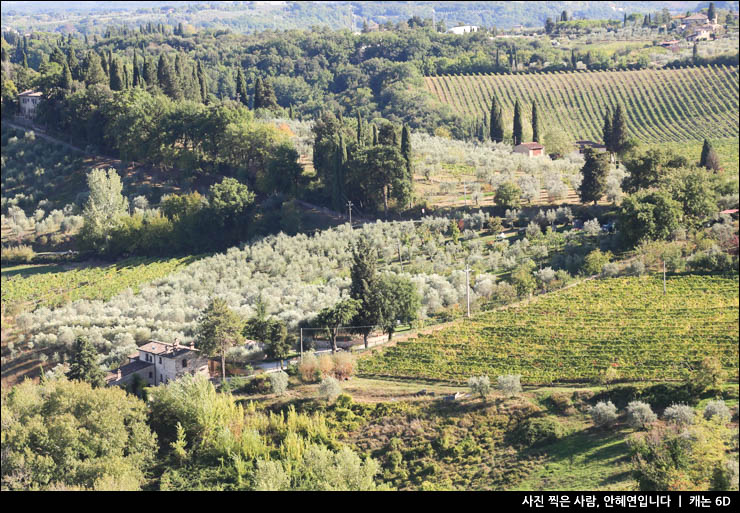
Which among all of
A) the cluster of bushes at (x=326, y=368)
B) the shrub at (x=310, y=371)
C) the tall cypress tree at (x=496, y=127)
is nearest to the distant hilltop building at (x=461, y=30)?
the tall cypress tree at (x=496, y=127)

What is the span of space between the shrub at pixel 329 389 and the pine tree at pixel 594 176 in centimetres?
2212

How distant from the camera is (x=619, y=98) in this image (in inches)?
3433

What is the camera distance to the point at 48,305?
42.3 m

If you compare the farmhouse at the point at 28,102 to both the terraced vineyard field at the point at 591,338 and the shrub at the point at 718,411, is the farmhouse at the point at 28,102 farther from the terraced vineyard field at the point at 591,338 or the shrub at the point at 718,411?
the shrub at the point at 718,411

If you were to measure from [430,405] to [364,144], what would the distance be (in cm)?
2681

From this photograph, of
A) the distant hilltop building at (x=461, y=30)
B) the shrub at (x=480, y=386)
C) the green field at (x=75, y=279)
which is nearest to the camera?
the shrub at (x=480, y=386)

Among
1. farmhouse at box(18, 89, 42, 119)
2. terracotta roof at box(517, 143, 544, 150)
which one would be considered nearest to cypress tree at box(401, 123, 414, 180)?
terracotta roof at box(517, 143, 544, 150)

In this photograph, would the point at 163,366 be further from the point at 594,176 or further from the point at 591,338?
the point at 594,176

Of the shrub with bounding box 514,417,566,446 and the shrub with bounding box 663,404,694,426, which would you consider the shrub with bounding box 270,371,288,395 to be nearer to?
the shrub with bounding box 514,417,566,446

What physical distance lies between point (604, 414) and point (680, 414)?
85.9 inches

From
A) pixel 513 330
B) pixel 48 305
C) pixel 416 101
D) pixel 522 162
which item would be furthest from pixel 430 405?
pixel 416 101

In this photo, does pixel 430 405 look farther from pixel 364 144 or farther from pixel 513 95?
pixel 513 95

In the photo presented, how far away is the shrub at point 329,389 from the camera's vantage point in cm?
2959

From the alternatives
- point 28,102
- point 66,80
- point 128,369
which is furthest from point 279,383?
point 28,102
